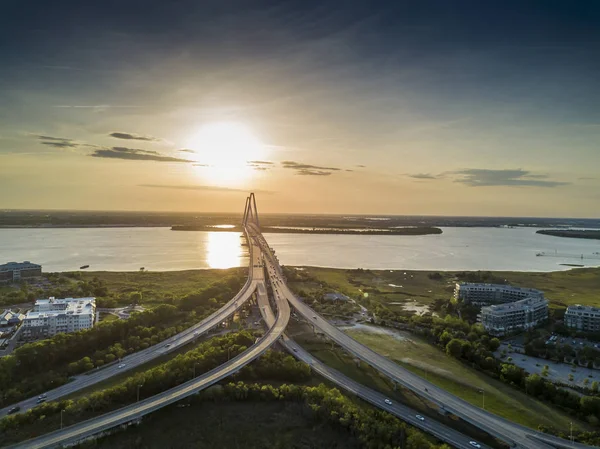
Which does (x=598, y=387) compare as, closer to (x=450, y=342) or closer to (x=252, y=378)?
(x=450, y=342)

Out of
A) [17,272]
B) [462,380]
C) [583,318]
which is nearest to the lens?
[462,380]

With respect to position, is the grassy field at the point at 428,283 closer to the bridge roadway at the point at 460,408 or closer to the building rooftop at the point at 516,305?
the building rooftop at the point at 516,305

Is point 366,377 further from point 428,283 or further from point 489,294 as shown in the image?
point 428,283

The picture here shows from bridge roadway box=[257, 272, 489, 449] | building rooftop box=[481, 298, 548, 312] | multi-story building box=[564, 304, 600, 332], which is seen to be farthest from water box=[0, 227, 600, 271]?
bridge roadway box=[257, 272, 489, 449]

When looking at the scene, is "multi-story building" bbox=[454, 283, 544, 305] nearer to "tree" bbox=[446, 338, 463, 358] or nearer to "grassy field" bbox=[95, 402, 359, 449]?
"tree" bbox=[446, 338, 463, 358]

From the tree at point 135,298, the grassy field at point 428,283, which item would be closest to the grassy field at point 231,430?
the tree at point 135,298

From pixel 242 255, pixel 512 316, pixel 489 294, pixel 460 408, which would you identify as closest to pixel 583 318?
pixel 512 316

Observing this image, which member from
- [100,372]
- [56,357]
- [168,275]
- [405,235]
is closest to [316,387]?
[100,372]
